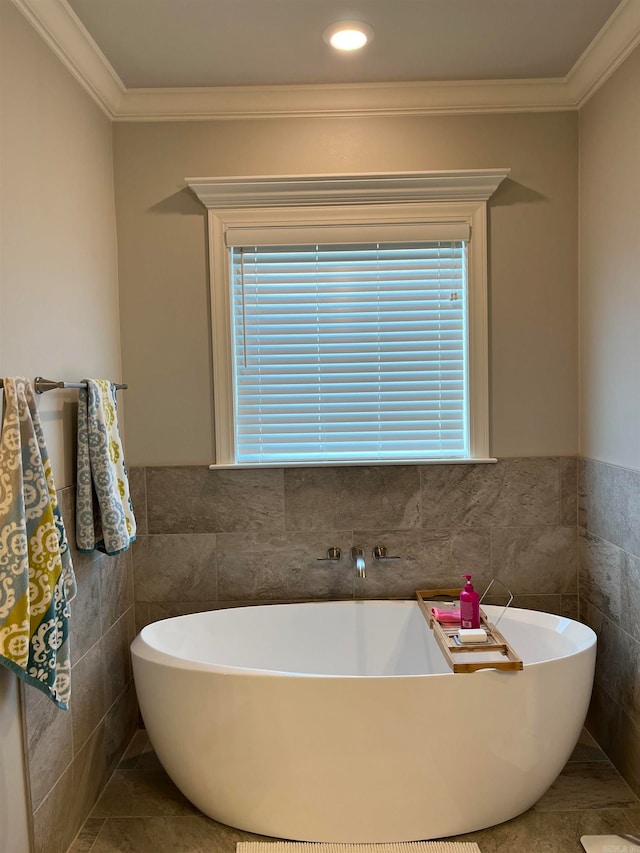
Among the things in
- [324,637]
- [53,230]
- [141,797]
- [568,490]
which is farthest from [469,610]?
[53,230]

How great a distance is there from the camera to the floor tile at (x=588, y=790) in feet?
7.04

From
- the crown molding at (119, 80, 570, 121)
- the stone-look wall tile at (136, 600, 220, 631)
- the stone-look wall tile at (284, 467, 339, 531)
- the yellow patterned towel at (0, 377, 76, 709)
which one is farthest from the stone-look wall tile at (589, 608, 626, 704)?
the crown molding at (119, 80, 570, 121)

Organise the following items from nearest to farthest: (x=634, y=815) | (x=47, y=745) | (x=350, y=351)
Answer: (x=47, y=745), (x=634, y=815), (x=350, y=351)

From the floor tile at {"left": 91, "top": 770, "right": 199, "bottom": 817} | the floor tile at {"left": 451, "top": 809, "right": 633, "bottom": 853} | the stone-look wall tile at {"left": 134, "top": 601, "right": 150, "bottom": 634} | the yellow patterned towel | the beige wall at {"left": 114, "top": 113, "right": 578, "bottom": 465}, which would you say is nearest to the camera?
the yellow patterned towel

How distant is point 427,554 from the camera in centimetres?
267

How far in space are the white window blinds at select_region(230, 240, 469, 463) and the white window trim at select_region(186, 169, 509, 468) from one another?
5 cm

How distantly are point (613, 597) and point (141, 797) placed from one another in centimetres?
197

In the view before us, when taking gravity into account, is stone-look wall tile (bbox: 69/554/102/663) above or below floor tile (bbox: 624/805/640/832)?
above

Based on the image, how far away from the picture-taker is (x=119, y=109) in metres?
2.55

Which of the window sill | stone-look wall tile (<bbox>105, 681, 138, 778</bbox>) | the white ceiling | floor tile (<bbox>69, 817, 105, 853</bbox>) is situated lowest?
floor tile (<bbox>69, 817, 105, 853</bbox>)

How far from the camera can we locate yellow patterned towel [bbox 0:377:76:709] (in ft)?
4.99

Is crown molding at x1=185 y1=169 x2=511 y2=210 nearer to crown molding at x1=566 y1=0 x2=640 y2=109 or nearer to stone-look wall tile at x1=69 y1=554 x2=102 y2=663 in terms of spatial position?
crown molding at x1=566 y1=0 x2=640 y2=109

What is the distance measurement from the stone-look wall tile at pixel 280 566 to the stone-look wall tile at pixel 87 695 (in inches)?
23.2

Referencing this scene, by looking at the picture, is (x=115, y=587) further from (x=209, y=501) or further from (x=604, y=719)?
(x=604, y=719)
